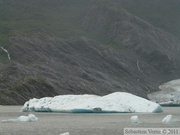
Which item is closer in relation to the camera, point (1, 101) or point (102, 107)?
point (102, 107)

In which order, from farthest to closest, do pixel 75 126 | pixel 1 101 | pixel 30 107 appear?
pixel 1 101, pixel 30 107, pixel 75 126

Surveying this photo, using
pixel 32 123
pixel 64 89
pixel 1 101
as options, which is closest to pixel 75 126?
pixel 32 123

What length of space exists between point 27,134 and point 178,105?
100339mm

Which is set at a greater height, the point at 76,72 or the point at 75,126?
the point at 76,72

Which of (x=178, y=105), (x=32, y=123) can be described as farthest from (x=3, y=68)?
(x=32, y=123)

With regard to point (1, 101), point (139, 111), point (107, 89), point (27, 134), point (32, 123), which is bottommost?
point (27, 134)

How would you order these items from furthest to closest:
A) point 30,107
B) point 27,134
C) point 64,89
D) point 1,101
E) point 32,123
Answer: point 64,89
point 1,101
point 30,107
point 32,123
point 27,134

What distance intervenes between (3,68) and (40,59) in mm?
21925

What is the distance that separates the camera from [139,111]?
9738 cm

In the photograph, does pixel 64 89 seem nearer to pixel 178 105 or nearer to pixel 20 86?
pixel 20 86

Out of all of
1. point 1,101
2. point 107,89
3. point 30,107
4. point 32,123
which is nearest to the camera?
point 32,123

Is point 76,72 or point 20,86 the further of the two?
point 76,72

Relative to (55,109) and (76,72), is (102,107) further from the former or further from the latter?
(76,72)

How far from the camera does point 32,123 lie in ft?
250
